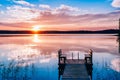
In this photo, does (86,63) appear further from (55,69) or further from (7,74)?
(7,74)

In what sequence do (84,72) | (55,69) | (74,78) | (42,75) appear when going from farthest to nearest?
(55,69) → (42,75) → (84,72) → (74,78)

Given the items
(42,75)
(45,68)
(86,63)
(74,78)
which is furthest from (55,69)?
(74,78)

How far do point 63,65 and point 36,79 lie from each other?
119 inches

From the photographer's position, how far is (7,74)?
2505 cm

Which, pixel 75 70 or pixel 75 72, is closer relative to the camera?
pixel 75 72

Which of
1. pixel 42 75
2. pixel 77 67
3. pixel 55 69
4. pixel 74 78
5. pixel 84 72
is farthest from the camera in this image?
pixel 55 69

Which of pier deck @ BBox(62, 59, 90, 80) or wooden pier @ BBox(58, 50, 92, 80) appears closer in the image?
pier deck @ BBox(62, 59, 90, 80)

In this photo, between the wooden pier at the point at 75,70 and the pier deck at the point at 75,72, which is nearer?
the pier deck at the point at 75,72

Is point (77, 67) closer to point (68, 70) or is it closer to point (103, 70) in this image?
point (68, 70)

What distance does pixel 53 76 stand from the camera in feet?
87.6

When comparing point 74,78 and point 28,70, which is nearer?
point 74,78

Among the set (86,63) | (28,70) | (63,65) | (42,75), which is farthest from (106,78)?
(28,70)

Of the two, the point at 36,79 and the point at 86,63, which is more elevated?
the point at 86,63

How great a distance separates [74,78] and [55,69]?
11.2 meters
